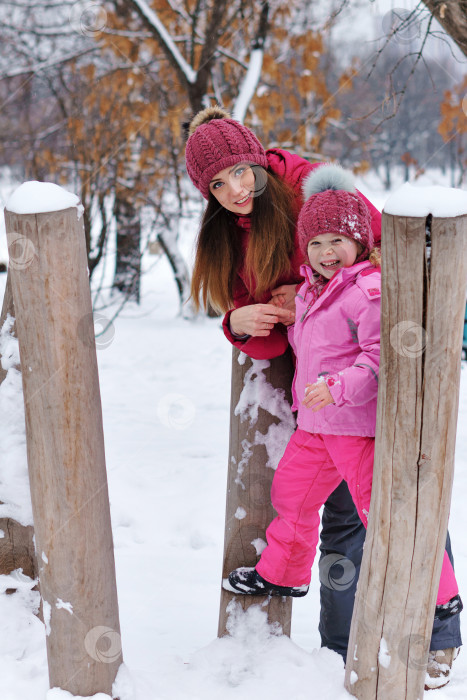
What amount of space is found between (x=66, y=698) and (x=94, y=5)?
25.6 feet

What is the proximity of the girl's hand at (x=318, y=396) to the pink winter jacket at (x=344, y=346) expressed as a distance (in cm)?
1

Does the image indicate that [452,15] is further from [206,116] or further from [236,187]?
[236,187]

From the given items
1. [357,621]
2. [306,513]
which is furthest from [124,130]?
[357,621]

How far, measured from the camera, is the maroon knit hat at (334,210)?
5.73 ft

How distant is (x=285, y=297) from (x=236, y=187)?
1.19 feet

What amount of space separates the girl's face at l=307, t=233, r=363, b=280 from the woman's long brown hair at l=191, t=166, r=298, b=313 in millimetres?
177

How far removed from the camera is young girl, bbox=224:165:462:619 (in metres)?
1.64

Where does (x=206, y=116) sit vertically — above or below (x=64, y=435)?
above

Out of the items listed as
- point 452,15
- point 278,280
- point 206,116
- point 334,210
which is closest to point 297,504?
point 278,280

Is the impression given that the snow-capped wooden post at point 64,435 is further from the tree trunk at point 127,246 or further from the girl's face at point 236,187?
the tree trunk at point 127,246

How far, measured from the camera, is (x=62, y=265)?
4.75ft

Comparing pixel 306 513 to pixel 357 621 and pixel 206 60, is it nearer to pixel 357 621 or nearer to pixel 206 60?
pixel 357 621

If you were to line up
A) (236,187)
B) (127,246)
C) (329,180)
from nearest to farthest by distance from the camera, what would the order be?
(329,180)
(236,187)
(127,246)

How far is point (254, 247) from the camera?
1944 millimetres
